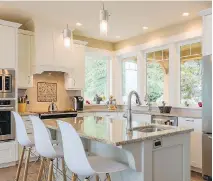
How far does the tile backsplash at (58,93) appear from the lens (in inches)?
201

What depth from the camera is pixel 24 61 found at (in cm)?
470

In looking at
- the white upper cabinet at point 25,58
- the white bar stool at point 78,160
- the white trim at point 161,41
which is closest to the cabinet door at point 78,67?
the white upper cabinet at point 25,58

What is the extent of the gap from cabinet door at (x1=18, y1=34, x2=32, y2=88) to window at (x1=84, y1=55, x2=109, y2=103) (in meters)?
1.71

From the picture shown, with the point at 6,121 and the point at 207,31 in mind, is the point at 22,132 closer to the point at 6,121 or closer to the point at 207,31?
the point at 6,121

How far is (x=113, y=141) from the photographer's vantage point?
1852 mm

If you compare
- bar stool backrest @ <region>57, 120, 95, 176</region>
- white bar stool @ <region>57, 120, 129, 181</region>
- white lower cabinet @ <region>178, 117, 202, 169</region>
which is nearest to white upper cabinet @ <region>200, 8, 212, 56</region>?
white lower cabinet @ <region>178, 117, 202, 169</region>

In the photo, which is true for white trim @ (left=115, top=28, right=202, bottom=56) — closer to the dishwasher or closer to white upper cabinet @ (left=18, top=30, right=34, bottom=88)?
Result: the dishwasher

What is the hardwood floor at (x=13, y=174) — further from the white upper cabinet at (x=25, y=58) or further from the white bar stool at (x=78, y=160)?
the white bar stool at (x=78, y=160)

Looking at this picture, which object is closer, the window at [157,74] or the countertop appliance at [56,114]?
the countertop appliance at [56,114]

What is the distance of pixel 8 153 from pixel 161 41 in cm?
378

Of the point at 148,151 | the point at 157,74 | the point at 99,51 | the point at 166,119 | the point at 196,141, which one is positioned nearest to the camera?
the point at 148,151

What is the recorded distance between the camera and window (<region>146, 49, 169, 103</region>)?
5309 mm

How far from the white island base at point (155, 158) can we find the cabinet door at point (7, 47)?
2535 millimetres

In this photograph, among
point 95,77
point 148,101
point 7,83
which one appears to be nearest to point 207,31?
point 148,101
